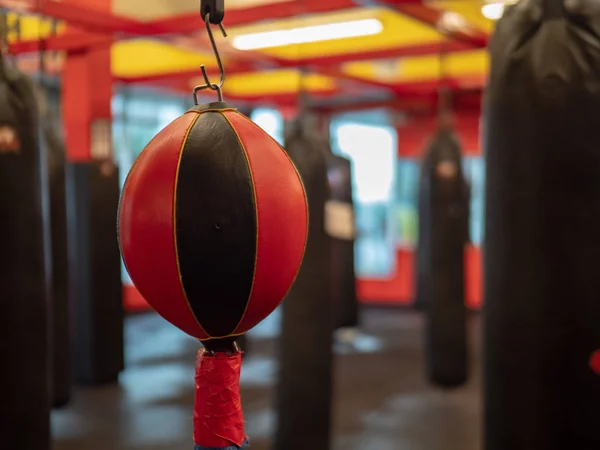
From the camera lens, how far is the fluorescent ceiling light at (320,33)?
502 cm

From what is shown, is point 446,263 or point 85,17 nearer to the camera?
point 85,17

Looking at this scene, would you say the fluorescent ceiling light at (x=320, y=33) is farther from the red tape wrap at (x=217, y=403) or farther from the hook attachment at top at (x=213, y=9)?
the red tape wrap at (x=217, y=403)

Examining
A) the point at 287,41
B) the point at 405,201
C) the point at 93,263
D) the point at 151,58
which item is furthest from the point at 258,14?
the point at 405,201

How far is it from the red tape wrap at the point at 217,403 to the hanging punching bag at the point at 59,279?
7.03ft

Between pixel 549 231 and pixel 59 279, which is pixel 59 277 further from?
pixel 549 231

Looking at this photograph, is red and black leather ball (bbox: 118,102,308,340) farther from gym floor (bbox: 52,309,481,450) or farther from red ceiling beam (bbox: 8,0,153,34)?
gym floor (bbox: 52,309,481,450)

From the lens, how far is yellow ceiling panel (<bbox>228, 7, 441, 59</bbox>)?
493 cm

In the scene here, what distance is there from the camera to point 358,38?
567 centimetres

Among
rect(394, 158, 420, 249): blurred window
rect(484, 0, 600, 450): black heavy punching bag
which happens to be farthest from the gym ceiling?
rect(394, 158, 420, 249): blurred window

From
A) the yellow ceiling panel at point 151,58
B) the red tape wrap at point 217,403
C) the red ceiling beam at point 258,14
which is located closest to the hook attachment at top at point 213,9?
the red tape wrap at point 217,403

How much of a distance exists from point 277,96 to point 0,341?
5.39 meters

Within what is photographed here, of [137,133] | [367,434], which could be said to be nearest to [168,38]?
[367,434]

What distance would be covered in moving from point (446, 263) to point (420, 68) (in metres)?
3.68

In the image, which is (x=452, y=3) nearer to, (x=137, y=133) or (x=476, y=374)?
(x=476, y=374)
